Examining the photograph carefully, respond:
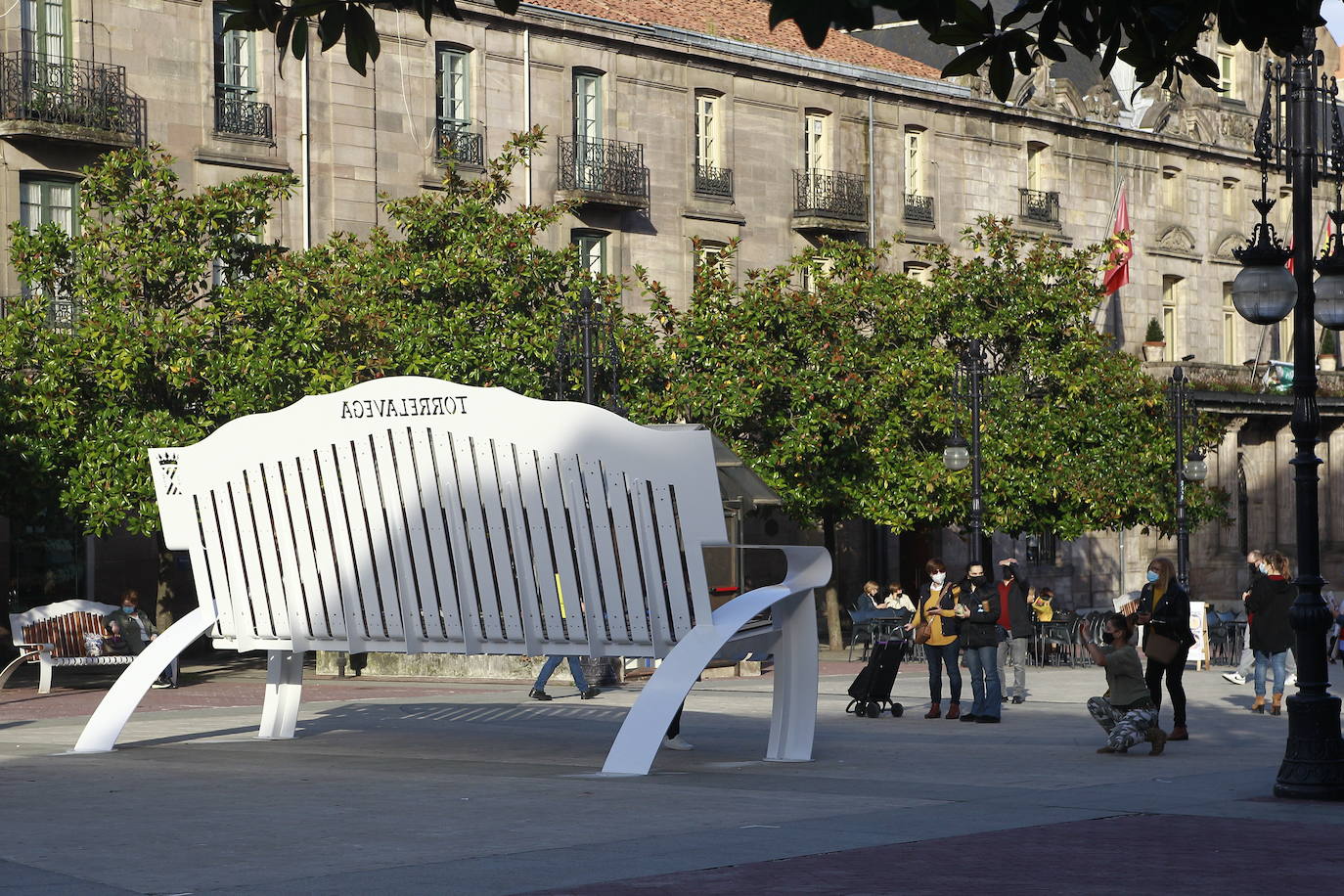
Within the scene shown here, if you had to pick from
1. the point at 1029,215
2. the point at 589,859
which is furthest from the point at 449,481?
the point at 1029,215

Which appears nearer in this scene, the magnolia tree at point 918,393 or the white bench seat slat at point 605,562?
the white bench seat slat at point 605,562

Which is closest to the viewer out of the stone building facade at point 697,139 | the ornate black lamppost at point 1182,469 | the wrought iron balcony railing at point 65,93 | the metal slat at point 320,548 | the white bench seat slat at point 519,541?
the white bench seat slat at point 519,541

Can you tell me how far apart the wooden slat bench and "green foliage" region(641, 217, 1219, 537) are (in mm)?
11059

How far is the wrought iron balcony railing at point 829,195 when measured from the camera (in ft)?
146

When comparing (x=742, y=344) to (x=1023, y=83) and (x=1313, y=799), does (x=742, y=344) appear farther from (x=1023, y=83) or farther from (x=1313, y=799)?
(x=1313, y=799)

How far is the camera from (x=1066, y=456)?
1451 inches

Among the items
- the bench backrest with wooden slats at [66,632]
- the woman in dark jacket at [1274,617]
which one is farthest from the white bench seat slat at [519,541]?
the bench backrest with wooden slats at [66,632]

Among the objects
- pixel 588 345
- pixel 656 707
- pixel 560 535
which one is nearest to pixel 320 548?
pixel 560 535

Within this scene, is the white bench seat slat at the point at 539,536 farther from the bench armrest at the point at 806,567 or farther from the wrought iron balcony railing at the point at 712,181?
the wrought iron balcony railing at the point at 712,181

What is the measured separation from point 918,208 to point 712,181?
19.8 ft

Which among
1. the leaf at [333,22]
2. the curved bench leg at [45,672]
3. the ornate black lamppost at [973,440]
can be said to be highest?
the leaf at [333,22]

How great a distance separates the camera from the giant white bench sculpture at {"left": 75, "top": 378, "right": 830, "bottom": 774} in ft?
47.8

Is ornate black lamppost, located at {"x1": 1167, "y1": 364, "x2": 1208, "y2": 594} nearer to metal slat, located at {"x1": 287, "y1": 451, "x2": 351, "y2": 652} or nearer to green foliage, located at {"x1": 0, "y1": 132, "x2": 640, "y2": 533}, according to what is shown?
green foliage, located at {"x1": 0, "y1": 132, "x2": 640, "y2": 533}

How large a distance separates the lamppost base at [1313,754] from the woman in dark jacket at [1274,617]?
755 centimetres
